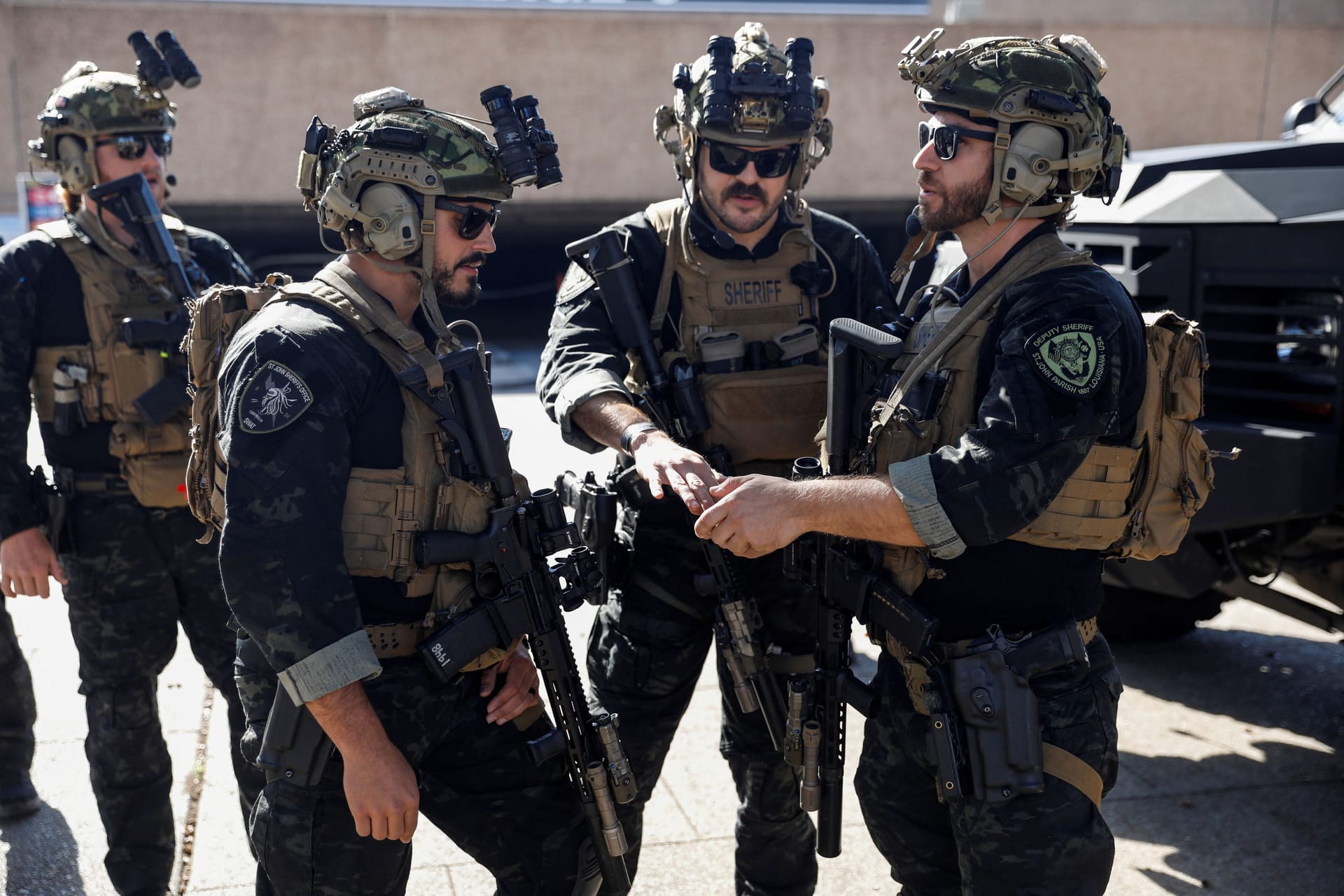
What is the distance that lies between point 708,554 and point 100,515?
1864 mm

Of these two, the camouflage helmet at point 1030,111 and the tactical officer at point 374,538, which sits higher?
the camouflage helmet at point 1030,111

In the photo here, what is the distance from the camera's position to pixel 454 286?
276 cm

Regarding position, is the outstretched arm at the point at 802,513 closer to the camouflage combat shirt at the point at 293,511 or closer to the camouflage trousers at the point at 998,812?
the camouflage trousers at the point at 998,812

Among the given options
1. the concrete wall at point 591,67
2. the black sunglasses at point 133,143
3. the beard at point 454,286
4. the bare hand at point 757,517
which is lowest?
the bare hand at point 757,517

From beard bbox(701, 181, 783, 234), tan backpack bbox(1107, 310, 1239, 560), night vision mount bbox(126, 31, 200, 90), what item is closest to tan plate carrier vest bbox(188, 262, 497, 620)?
beard bbox(701, 181, 783, 234)

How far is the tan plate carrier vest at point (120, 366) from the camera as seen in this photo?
12.2ft

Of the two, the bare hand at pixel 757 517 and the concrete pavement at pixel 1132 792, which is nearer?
the bare hand at pixel 757 517

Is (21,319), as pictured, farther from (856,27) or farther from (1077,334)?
(856,27)

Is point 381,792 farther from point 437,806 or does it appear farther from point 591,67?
point 591,67

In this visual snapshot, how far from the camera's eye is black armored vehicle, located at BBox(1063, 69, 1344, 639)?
13.3ft

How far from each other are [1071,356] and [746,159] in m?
1.31

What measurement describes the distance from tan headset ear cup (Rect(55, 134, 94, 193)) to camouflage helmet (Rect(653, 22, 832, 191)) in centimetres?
194

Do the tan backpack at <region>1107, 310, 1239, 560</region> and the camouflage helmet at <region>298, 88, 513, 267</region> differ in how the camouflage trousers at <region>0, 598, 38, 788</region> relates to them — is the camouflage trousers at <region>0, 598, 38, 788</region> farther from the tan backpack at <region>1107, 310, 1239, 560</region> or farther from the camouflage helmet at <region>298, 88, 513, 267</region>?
the tan backpack at <region>1107, 310, 1239, 560</region>

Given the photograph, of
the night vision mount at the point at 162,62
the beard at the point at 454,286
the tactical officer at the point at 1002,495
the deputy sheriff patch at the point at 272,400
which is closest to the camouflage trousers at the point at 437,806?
the deputy sheriff patch at the point at 272,400
